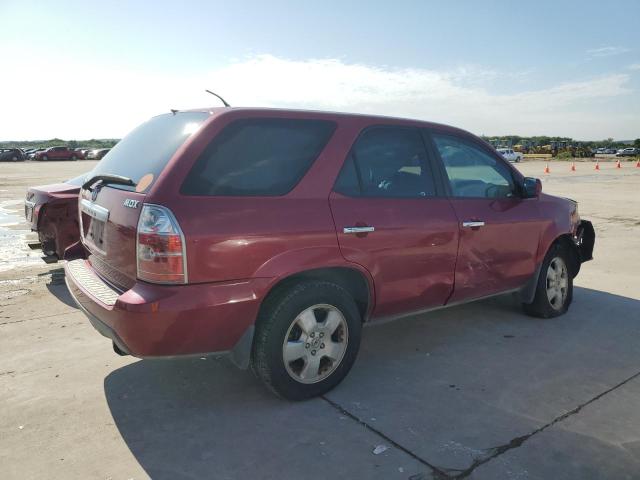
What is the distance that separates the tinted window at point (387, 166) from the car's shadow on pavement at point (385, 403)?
132cm

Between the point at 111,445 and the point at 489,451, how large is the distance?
6.74ft

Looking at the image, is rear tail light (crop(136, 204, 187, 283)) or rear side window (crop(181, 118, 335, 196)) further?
rear side window (crop(181, 118, 335, 196))

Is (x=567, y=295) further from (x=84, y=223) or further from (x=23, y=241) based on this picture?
(x=23, y=241)

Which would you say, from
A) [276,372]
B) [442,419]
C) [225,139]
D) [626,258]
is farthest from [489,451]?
[626,258]

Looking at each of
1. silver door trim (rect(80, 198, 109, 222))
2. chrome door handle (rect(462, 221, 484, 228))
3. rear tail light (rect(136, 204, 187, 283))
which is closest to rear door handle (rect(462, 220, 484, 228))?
chrome door handle (rect(462, 221, 484, 228))

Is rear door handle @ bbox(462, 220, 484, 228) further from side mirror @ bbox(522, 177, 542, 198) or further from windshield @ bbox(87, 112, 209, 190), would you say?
windshield @ bbox(87, 112, 209, 190)

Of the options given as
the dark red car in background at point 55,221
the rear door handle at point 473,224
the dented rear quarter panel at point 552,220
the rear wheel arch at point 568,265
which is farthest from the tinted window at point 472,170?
the dark red car in background at point 55,221

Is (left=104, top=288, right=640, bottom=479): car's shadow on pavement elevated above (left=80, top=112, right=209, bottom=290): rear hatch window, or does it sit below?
below

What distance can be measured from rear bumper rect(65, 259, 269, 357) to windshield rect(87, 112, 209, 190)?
0.70 m

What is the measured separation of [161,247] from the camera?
275cm

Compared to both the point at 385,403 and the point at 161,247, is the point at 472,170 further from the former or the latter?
the point at 161,247

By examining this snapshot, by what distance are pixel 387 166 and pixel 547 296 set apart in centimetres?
231

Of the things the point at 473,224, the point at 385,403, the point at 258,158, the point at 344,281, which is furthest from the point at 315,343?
the point at 473,224

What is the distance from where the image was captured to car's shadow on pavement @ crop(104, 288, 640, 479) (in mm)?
2729
